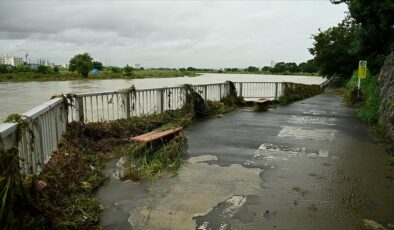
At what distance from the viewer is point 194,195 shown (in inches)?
178

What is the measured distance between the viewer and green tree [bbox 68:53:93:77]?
79688 mm

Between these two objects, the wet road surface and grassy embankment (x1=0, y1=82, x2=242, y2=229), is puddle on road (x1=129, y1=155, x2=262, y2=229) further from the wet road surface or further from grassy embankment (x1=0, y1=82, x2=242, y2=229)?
grassy embankment (x1=0, y1=82, x2=242, y2=229)

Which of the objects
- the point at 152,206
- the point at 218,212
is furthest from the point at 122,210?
the point at 218,212

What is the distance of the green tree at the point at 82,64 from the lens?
79688 millimetres

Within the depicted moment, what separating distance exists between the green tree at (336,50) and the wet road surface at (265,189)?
23.2 meters

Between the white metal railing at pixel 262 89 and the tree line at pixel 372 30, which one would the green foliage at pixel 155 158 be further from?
the tree line at pixel 372 30

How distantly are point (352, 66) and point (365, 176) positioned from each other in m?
26.5

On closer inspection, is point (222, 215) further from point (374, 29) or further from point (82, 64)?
point (82, 64)

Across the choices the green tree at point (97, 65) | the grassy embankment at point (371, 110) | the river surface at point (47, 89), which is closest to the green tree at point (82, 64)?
the green tree at point (97, 65)

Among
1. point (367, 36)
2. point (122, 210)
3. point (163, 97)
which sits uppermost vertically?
point (367, 36)

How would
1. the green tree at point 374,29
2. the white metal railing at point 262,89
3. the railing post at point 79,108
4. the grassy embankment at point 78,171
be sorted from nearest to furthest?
the grassy embankment at point 78,171, the railing post at point 79,108, the green tree at point 374,29, the white metal railing at point 262,89

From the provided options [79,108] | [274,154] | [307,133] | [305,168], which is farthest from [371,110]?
[79,108]

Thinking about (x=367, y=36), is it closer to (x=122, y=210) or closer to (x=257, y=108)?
(x=257, y=108)

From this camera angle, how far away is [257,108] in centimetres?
1297
